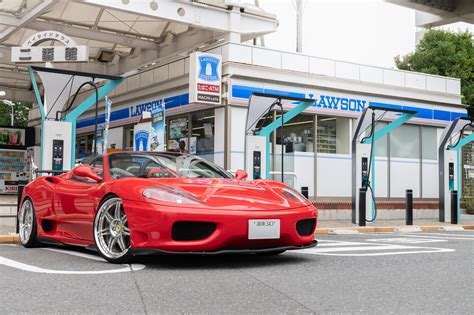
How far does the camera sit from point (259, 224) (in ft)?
18.5

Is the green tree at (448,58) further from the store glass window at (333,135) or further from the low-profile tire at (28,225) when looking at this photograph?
the low-profile tire at (28,225)

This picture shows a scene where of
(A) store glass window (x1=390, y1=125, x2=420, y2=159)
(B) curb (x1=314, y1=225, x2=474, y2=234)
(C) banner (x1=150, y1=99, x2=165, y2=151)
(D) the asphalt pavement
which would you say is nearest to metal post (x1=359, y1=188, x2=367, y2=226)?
(B) curb (x1=314, y1=225, x2=474, y2=234)

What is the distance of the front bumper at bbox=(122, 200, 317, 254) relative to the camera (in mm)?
5453

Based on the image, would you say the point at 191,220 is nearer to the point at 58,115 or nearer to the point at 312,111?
the point at 58,115

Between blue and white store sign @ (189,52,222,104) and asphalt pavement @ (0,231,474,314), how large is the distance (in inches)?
400

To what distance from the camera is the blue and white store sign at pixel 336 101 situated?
17.2m

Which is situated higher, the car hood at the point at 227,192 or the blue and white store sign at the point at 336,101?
the blue and white store sign at the point at 336,101

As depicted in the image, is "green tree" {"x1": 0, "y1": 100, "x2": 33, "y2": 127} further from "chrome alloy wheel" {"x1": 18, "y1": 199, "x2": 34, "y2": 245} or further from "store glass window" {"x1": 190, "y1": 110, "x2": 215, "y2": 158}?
"chrome alloy wheel" {"x1": 18, "y1": 199, "x2": 34, "y2": 245}

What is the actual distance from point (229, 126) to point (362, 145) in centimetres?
373

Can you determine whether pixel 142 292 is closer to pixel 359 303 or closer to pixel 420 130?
pixel 359 303

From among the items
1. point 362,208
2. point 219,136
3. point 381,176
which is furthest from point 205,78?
point 381,176

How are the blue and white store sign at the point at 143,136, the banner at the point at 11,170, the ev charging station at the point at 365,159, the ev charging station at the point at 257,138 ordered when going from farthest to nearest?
the banner at the point at 11,170
the blue and white store sign at the point at 143,136
the ev charging station at the point at 365,159
the ev charging station at the point at 257,138

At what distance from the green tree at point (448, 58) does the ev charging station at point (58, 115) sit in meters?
27.0

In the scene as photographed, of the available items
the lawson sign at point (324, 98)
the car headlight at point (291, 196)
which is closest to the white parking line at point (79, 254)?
the car headlight at point (291, 196)
